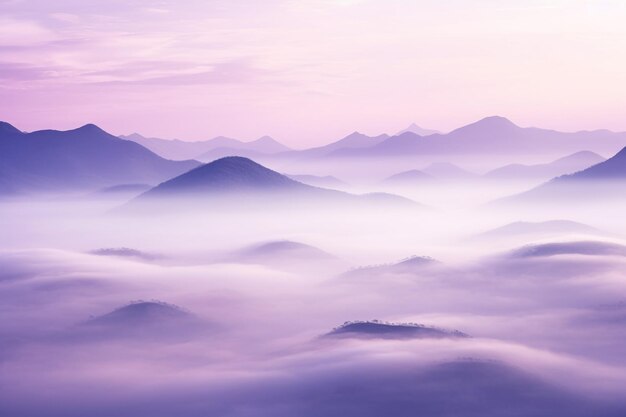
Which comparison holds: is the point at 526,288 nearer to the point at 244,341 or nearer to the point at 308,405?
the point at 244,341

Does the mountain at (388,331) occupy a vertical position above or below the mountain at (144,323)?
below

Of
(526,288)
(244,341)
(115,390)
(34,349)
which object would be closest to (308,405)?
(115,390)

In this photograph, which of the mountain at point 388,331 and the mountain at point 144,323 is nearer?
Answer: the mountain at point 388,331

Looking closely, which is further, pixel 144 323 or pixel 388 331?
pixel 144 323

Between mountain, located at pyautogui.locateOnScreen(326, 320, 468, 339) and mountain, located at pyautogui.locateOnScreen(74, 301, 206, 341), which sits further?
mountain, located at pyautogui.locateOnScreen(74, 301, 206, 341)

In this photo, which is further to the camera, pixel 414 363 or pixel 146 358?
pixel 146 358

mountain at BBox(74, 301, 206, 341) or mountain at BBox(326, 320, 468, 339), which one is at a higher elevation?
mountain at BBox(74, 301, 206, 341)

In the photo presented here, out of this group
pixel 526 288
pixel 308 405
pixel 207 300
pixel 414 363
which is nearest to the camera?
pixel 308 405

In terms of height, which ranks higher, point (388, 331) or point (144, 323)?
point (144, 323)
